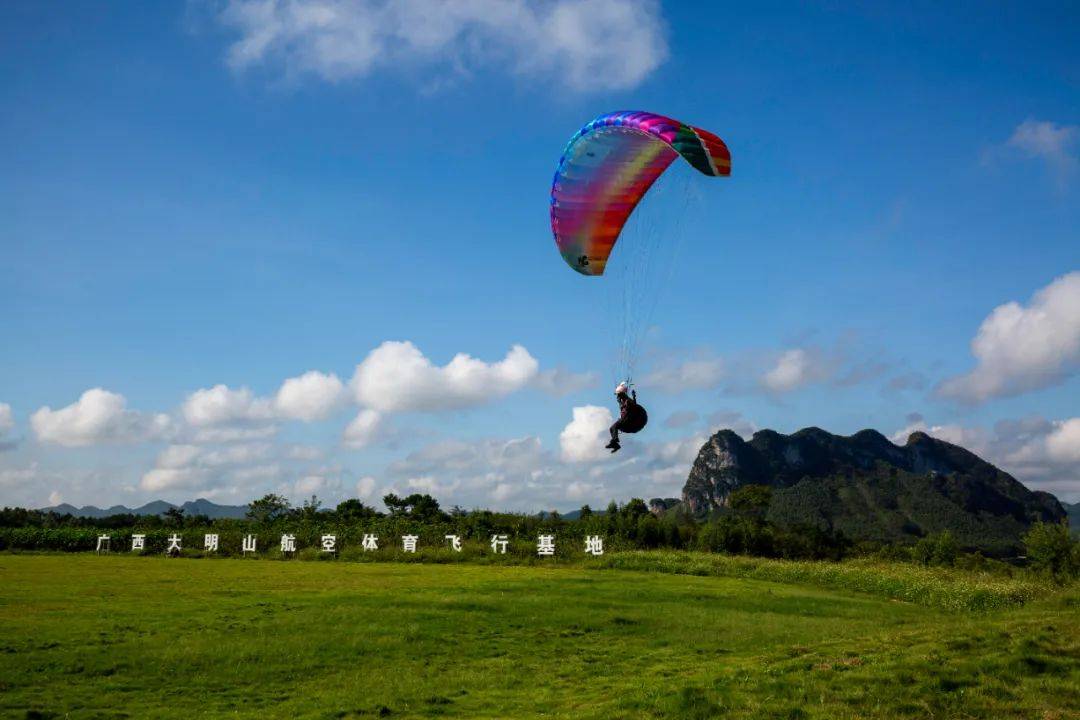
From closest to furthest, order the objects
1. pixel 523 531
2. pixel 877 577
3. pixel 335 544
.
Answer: pixel 877 577
pixel 335 544
pixel 523 531

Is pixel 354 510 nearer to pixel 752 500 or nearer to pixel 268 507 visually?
pixel 268 507

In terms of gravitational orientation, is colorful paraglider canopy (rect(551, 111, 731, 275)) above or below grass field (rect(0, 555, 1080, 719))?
above

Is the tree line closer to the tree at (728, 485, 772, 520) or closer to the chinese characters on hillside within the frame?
the chinese characters on hillside

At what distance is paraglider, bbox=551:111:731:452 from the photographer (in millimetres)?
20861

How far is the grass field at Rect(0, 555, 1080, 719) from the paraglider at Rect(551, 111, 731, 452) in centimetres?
682

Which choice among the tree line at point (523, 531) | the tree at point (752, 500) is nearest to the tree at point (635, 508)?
the tree line at point (523, 531)

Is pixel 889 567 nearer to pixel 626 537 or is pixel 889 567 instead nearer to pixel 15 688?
pixel 626 537

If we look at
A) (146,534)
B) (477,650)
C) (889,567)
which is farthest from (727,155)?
(146,534)

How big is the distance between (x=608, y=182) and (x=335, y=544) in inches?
1896

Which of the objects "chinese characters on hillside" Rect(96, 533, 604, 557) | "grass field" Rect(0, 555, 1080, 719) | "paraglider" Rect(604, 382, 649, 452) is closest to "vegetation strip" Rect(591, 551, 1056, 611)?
"grass field" Rect(0, 555, 1080, 719)

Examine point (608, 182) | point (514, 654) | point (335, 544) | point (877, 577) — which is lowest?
point (514, 654)

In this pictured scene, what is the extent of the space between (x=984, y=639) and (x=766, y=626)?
347 inches

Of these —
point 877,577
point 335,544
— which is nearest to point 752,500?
point 335,544

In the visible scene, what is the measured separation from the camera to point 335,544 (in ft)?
206
